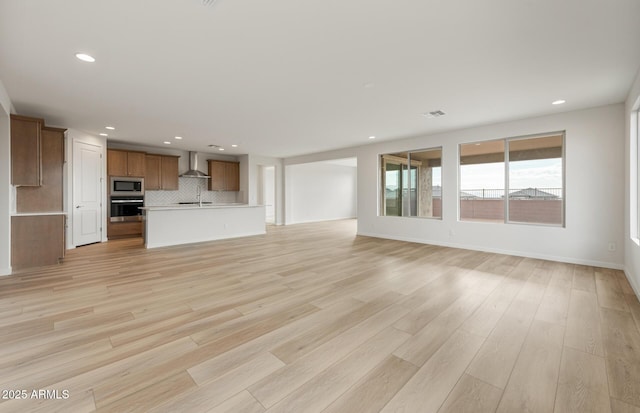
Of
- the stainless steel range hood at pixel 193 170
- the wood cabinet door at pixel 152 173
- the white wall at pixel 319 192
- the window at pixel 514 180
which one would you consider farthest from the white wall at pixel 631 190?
the wood cabinet door at pixel 152 173

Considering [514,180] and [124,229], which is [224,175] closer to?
[124,229]

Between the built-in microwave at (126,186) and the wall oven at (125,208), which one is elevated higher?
the built-in microwave at (126,186)

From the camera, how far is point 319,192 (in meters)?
11.9

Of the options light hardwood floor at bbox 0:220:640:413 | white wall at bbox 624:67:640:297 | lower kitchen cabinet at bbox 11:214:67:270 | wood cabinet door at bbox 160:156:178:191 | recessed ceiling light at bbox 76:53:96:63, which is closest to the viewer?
light hardwood floor at bbox 0:220:640:413

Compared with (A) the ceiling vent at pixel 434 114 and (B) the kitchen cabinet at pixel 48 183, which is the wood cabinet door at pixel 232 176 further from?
(A) the ceiling vent at pixel 434 114

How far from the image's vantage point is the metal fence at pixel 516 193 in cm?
483

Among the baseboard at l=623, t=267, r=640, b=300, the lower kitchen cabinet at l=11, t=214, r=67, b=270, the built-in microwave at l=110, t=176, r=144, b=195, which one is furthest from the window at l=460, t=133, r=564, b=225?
the built-in microwave at l=110, t=176, r=144, b=195

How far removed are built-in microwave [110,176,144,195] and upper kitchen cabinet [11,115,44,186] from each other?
287 cm

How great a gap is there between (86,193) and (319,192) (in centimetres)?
788

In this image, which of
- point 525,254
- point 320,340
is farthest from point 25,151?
point 525,254

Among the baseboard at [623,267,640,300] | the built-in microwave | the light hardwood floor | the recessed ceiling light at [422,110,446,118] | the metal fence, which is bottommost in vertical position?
the light hardwood floor

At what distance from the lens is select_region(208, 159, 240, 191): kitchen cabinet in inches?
358

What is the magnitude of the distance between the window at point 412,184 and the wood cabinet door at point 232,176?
17.2 feet

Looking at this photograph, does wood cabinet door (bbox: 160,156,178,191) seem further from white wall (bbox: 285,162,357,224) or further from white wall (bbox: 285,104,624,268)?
white wall (bbox: 285,104,624,268)
